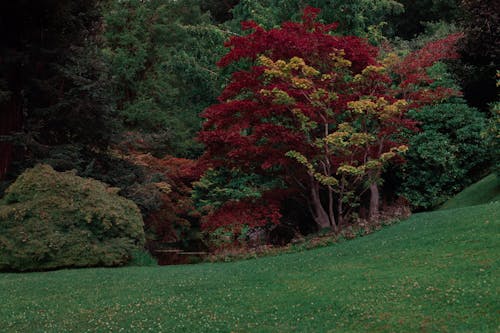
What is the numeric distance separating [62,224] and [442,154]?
1269cm

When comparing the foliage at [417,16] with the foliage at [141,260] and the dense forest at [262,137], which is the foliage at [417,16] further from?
the foliage at [141,260]

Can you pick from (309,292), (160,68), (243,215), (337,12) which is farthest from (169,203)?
(309,292)

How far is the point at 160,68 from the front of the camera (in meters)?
33.7

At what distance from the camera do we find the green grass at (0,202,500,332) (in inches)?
290

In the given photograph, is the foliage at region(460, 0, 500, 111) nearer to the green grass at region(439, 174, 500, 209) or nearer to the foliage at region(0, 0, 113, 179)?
the green grass at region(439, 174, 500, 209)

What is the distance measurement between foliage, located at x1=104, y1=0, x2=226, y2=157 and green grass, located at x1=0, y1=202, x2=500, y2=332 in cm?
1722

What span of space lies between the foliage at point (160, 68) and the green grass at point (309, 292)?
17.2 m

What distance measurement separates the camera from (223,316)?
8.24 m

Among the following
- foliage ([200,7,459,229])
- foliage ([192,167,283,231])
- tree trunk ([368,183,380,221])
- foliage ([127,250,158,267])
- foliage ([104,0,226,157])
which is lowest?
foliage ([127,250,158,267])

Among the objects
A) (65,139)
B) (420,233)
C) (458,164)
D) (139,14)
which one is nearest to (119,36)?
(139,14)

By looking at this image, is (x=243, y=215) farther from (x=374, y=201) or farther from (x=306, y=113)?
(x=374, y=201)

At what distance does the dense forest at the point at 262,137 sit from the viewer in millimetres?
16250

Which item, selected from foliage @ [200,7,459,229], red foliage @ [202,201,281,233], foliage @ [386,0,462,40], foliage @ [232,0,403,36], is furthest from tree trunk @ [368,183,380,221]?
foliage @ [386,0,462,40]

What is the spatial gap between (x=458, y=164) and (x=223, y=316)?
13.6m
